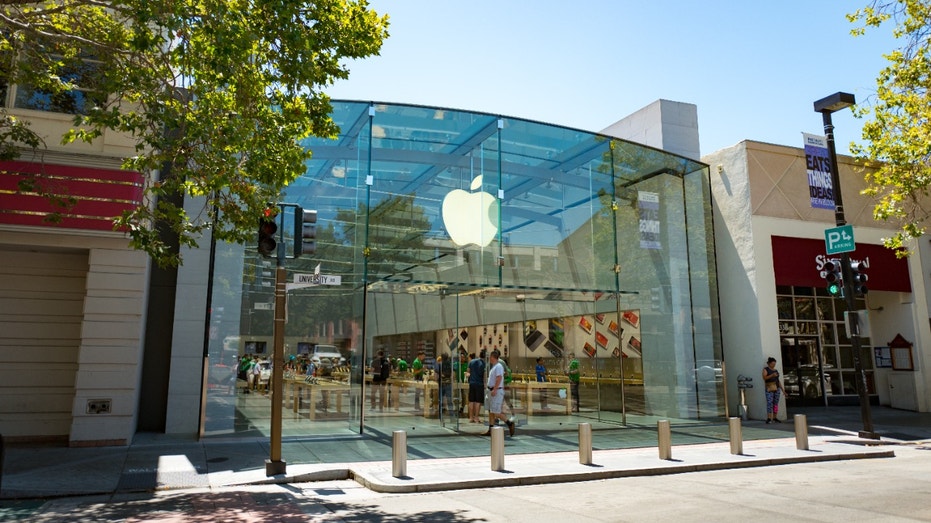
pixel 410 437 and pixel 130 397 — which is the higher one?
pixel 130 397

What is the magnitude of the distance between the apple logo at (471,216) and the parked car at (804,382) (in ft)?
40.9

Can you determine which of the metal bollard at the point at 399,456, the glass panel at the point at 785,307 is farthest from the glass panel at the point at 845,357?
the metal bollard at the point at 399,456

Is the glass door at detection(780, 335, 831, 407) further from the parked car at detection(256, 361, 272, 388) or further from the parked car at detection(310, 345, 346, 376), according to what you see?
the parked car at detection(256, 361, 272, 388)

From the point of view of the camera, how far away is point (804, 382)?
2255cm

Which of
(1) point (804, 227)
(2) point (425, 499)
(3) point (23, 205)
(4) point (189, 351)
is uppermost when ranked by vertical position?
(1) point (804, 227)

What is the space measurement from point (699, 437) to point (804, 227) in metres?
8.98

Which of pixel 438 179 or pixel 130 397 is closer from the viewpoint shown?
pixel 130 397

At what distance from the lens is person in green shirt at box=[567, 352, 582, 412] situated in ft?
67.2

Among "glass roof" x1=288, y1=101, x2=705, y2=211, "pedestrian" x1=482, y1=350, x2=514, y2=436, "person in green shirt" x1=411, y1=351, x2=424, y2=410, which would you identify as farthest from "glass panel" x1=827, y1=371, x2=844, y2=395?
"person in green shirt" x1=411, y1=351, x2=424, y2=410

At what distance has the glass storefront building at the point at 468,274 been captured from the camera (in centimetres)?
1538

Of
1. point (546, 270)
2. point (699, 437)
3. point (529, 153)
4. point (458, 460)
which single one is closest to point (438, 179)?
point (529, 153)

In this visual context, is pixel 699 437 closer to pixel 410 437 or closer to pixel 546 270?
pixel 546 270

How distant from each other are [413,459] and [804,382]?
1669 cm

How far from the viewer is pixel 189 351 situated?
14328 millimetres
